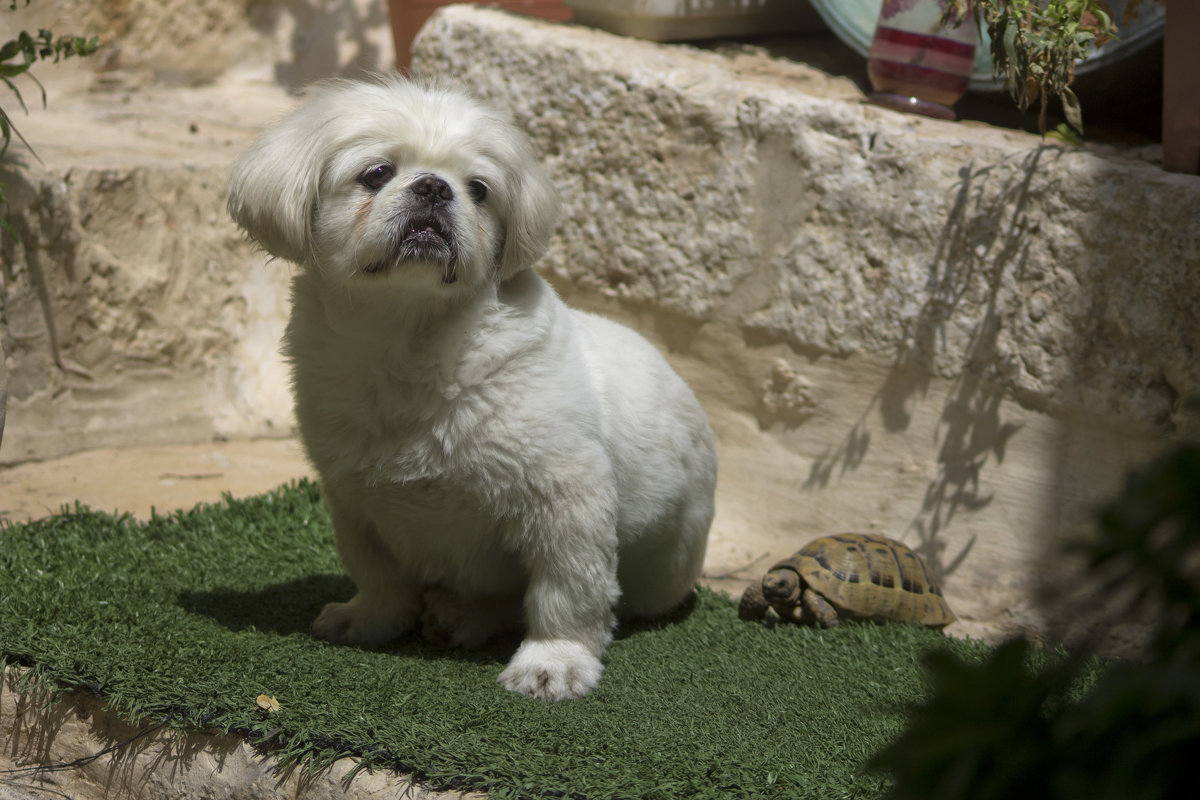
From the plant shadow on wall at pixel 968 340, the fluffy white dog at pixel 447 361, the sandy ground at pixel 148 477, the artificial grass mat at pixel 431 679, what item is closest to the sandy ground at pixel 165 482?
the sandy ground at pixel 148 477

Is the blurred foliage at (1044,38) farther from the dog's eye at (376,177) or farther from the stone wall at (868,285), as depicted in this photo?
the dog's eye at (376,177)

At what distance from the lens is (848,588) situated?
3.44m

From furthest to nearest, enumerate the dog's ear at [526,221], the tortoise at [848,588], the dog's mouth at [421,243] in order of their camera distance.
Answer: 1. the tortoise at [848,588]
2. the dog's ear at [526,221]
3. the dog's mouth at [421,243]

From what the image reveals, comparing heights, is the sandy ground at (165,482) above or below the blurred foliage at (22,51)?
below

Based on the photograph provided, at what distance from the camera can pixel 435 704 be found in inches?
104

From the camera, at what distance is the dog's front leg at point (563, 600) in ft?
9.23

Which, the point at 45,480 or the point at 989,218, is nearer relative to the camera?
the point at 989,218

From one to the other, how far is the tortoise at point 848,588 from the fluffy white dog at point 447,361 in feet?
2.33

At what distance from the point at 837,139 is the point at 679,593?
5.98 feet

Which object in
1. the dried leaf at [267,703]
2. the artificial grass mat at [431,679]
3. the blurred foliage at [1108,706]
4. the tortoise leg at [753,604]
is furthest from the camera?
the tortoise leg at [753,604]

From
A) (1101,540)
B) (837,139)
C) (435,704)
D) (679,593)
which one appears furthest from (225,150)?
(1101,540)

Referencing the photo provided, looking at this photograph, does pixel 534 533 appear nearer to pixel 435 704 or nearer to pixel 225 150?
pixel 435 704

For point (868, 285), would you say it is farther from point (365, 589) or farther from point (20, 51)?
point (20, 51)

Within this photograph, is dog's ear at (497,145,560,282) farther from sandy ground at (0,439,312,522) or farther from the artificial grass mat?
sandy ground at (0,439,312,522)
